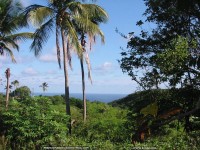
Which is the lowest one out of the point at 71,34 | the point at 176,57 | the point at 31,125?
the point at 31,125

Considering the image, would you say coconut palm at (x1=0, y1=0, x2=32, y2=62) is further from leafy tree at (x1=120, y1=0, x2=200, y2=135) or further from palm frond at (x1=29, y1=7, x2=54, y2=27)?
leafy tree at (x1=120, y1=0, x2=200, y2=135)

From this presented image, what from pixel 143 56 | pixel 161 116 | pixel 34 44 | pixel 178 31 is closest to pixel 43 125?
pixel 143 56

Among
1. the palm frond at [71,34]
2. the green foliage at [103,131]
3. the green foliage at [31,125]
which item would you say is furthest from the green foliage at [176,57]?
the palm frond at [71,34]

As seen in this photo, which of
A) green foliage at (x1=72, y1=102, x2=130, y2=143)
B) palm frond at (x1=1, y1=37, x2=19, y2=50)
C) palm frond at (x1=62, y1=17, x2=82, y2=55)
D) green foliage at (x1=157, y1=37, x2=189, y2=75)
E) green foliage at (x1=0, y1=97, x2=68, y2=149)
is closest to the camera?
green foliage at (x1=157, y1=37, x2=189, y2=75)

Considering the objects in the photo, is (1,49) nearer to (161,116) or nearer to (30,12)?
(30,12)

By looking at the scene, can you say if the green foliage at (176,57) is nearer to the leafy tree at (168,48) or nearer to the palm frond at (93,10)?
the leafy tree at (168,48)

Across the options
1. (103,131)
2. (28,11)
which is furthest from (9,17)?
(103,131)

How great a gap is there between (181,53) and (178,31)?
327 centimetres

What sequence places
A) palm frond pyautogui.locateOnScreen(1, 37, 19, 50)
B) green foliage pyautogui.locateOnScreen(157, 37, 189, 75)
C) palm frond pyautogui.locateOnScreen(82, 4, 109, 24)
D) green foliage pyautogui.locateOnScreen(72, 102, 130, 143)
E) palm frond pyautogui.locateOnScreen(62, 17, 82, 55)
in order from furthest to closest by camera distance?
palm frond pyautogui.locateOnScreen(1, 37, 19, 50) → palm frond pyautogui.locateOnScreen(82, 4, 109, 24) → palm frond pyautogui.locateOnScreen(62, 17, 82, 55) → green foliage pyautogui.locateOnScreen(72, 102, 130, 143) → green foliage pyautogui.locateOnScreen(157, 37, 189, 75)

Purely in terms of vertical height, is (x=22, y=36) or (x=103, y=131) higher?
(x=22, y=36)

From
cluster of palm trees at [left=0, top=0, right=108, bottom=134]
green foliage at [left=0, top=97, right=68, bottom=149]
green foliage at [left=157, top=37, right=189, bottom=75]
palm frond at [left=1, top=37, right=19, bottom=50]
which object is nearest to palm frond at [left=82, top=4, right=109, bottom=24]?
cluster of palm trees at [left=0, top=0, right=108, bottom=134]

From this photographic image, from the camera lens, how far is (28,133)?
10617mm

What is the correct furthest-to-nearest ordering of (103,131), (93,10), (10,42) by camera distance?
(10,42), (93,10), (103,131)

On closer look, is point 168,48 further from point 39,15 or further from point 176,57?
point 39,15
